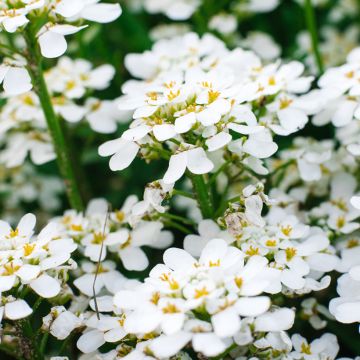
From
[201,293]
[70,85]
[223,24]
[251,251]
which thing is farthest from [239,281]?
[223,24]

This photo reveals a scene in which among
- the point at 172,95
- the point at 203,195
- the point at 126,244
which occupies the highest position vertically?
the point at 172,95

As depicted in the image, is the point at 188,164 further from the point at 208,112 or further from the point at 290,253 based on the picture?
the point at 290,253

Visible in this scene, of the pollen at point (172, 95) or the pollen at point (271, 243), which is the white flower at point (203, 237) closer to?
the pollen at point (271, 243)

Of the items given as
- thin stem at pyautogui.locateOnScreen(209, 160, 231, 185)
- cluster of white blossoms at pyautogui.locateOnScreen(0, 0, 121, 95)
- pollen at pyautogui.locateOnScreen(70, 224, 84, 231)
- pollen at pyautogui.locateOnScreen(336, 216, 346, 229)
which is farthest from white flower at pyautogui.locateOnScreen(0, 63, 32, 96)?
pollen at pyautogui.locateOnScreen(336, 216, 346, 229)

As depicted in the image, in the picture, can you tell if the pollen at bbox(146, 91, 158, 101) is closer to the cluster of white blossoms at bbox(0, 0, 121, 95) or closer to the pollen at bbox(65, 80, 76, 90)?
the cluster of white blossoms at bbox(0, 0, 121, 95)

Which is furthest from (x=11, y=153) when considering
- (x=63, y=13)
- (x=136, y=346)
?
(x=136, y=346)

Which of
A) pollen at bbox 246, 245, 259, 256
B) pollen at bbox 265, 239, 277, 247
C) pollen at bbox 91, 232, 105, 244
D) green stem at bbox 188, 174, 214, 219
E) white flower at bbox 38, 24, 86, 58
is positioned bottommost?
pollen at bbox 265, 239, 277, 247

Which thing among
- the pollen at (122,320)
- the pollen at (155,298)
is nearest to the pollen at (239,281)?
the pollen at (155,298)
